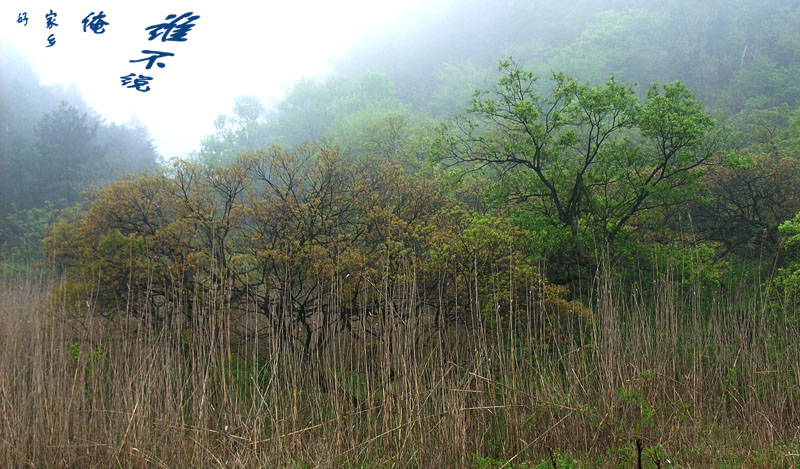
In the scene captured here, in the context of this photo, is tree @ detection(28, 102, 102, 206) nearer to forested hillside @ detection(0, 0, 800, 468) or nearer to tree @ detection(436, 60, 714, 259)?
forested hillside @ detection(0, 0, 800, 468)

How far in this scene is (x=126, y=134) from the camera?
36969mm

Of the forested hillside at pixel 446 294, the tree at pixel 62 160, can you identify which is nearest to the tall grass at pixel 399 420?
the forested hillside at pixel 446 294

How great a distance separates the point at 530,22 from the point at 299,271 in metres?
36.2

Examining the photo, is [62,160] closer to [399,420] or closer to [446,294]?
[446,294]

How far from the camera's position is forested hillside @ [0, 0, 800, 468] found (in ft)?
13.5

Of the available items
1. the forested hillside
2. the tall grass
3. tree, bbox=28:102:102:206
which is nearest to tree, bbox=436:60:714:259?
the forested hillside

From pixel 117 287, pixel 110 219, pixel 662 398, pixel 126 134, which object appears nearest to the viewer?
pixel 662 398

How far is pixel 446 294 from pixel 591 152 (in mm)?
5838

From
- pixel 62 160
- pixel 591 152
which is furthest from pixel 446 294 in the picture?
pixel 62 160

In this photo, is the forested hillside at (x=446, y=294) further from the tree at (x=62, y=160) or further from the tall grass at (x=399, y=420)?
the tree at (x=62, y=160)

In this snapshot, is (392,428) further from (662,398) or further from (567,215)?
(567,215)

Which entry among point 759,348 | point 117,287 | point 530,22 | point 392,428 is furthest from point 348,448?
point 530,22

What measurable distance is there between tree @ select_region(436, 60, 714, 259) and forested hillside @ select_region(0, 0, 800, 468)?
2.2 inches

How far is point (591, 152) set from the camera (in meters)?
11.8
